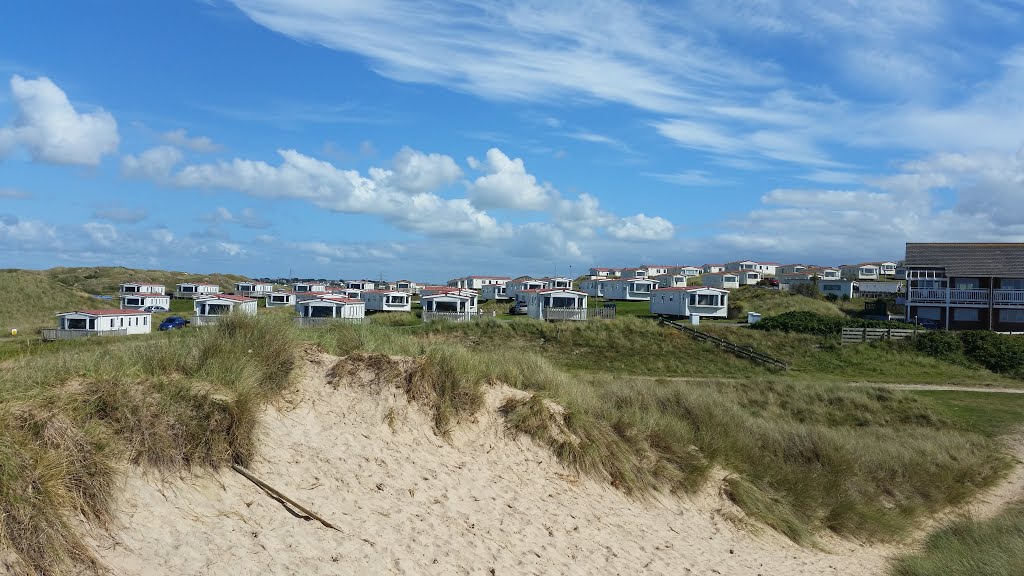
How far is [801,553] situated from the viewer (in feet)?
37.7

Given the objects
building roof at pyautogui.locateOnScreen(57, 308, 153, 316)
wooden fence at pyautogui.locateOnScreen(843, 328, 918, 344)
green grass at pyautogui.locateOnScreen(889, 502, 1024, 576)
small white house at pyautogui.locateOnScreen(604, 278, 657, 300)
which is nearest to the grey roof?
wooden fence at pyautogui.locateOnScreen(843, 328, 918, 344)

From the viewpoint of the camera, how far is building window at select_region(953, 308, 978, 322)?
1922 inches

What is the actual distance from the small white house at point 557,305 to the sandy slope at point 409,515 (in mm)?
42219

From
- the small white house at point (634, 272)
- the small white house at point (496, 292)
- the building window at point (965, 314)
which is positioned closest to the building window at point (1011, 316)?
the building window at point (965, 314)

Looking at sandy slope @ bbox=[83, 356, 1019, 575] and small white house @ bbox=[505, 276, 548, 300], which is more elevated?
small white house @ bbox=[505, 276, 548, 300]

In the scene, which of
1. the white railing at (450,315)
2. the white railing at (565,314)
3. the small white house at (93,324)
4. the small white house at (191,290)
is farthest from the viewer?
the small white house at (191,290)

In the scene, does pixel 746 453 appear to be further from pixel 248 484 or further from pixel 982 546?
pixel 248 484

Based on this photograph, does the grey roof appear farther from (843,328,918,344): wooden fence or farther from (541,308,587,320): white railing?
(541,308,587,320): white railing

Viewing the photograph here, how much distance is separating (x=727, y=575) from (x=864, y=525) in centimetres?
496

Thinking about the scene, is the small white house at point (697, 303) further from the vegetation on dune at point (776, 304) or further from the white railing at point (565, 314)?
the white railing at point (565, 314)

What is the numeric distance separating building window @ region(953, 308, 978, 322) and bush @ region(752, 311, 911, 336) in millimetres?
8548

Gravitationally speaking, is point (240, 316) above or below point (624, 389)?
above

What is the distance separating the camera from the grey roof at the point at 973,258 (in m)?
48.1

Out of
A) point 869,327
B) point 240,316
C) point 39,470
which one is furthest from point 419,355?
point 869,327
